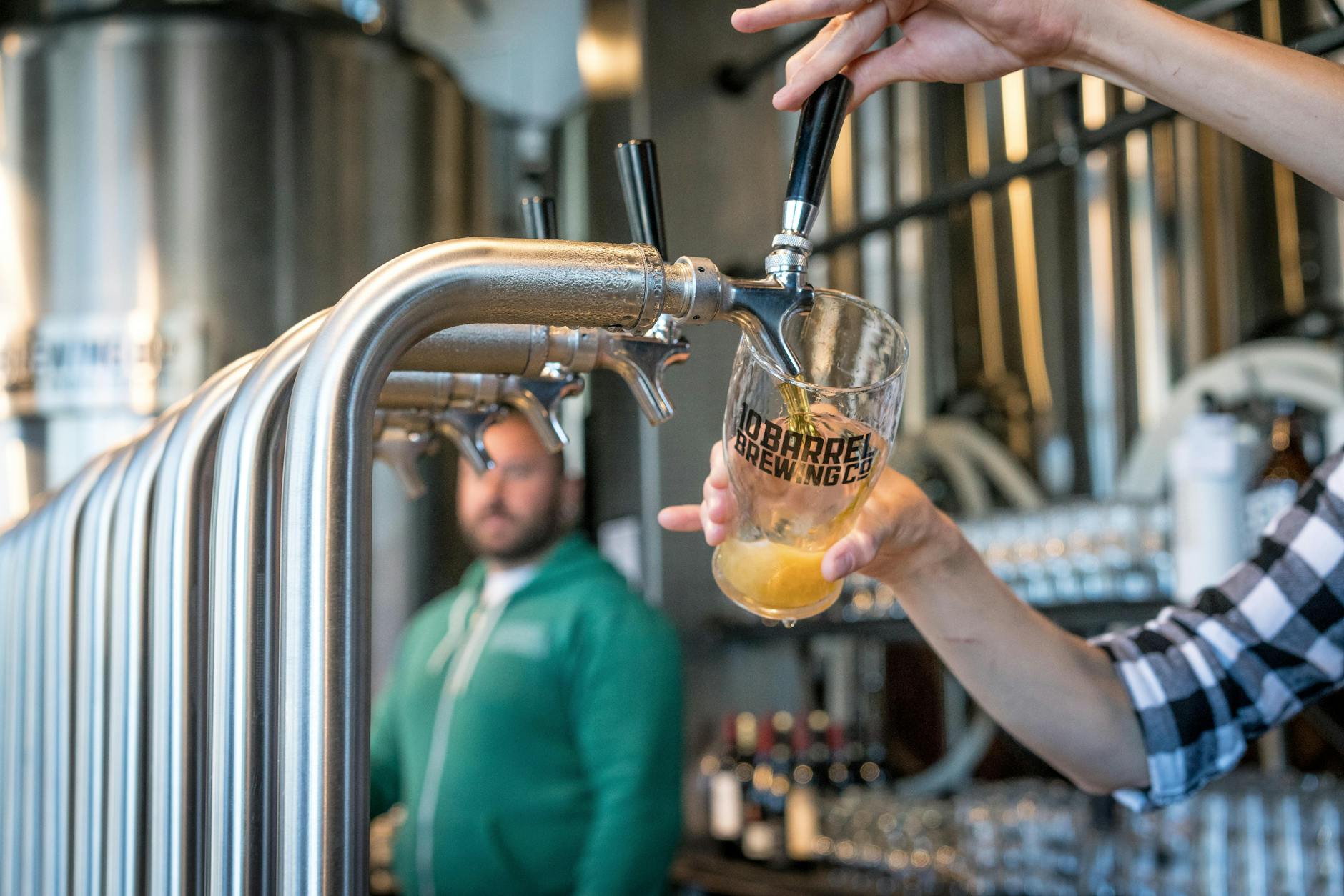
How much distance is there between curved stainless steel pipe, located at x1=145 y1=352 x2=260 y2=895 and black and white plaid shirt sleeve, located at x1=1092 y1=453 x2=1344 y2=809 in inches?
29.1

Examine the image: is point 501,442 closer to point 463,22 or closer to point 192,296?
point 192,296

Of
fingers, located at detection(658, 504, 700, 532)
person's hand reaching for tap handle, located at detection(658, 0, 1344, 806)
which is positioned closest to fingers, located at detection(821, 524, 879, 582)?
person's hand reaching for tap handle, located at detection(658, 0, 1344, 806)

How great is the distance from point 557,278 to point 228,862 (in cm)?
29

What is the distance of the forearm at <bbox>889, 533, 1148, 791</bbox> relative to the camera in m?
0.98

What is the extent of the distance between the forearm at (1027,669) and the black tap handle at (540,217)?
387 mm

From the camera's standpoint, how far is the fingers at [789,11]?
715mm

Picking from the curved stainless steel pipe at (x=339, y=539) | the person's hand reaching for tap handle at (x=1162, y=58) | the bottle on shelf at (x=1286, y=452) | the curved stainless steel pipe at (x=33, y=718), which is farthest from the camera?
the bottle on shelf at (x=1286, y=452)

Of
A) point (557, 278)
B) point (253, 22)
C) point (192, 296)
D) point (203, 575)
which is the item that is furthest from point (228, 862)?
point (253, 22)

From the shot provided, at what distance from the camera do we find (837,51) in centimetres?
71

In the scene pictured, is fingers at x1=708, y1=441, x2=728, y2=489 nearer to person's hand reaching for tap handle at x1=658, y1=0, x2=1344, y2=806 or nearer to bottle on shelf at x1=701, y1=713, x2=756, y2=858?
person's hand reaching for tap handle at x1=658, y1=0, x2=1344, y2=806

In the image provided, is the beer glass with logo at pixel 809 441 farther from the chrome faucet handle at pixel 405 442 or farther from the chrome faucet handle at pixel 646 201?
the chrome faucet handle at pixel 405 442

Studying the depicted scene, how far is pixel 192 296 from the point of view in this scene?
2900 mm

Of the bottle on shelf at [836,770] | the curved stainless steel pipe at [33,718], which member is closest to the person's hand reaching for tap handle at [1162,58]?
the curved stainless steel pipe at [33,718]

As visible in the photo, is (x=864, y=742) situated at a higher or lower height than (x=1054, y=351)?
lower
